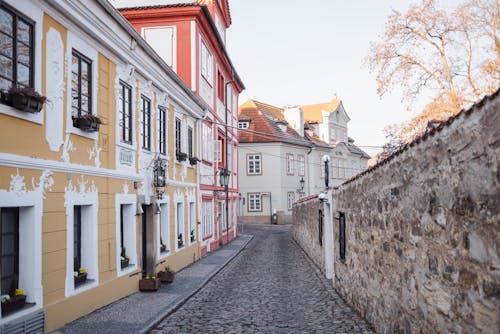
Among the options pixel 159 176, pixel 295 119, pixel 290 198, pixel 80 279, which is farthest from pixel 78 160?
pixel 295 119

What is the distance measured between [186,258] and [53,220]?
30.4 feet

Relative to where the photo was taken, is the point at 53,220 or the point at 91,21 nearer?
the point at 53,220

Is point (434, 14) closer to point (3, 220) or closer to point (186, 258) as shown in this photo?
point (186, 258)

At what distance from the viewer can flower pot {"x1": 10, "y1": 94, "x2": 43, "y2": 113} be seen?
6734 millimetres

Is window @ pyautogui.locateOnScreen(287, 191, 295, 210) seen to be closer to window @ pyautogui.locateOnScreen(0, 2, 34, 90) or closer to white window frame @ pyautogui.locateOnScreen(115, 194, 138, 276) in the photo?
white window frame @ pyautogui.locateOnScreen(115, 194, 138, 276)

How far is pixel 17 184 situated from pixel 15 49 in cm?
189

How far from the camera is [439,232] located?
4.88 meters

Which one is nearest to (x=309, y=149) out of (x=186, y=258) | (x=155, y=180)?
(x=186, y=258)

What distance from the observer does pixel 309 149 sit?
155ft

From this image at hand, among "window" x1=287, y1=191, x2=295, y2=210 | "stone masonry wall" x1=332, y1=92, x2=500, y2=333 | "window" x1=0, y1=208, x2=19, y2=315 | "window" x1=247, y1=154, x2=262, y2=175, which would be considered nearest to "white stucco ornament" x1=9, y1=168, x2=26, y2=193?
"window" x1=0, y1=208, x2=19, y2=315

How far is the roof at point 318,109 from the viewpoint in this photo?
53.4 m

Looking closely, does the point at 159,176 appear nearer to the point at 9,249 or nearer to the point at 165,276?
the point at 165,276

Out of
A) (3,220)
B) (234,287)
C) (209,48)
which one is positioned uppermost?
(209,48)

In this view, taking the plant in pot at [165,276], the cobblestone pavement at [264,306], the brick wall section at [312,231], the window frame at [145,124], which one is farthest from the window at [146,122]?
the brick wall section at [312,231]
